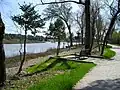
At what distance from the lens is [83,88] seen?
13086mm

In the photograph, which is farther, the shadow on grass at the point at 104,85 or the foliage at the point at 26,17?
the foliage at the point at 26,17

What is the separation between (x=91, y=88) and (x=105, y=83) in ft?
5.29

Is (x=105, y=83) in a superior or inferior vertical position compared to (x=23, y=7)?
inferior

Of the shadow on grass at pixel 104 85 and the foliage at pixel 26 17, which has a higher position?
the foliage at pixel 26 17

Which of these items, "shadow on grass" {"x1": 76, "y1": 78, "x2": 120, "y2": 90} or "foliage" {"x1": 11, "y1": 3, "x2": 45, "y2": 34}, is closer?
"shadow on grass" {"x1": 76, "y1": 78, "x2": 120, "y2": 90}

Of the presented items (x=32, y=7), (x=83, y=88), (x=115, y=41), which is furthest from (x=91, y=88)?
(x=115, y=41)

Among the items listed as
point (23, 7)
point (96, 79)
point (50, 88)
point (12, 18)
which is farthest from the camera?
point (23, 7)

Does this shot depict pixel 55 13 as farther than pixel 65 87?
Yes

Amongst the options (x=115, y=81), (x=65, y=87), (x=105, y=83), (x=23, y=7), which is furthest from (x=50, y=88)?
(x=23, y=7)

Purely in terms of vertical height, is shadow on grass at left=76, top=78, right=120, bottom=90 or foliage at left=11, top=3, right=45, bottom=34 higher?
foliage at left=11, top=3, right=45, bottom=34

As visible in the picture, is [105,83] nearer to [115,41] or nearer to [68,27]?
[68,27]

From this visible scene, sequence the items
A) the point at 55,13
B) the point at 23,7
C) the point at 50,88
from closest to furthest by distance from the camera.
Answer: the point at 50,88
the point at 23,7
the point at 55,13

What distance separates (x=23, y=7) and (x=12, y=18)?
341 centimetres

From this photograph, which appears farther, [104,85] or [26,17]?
[26,17]
